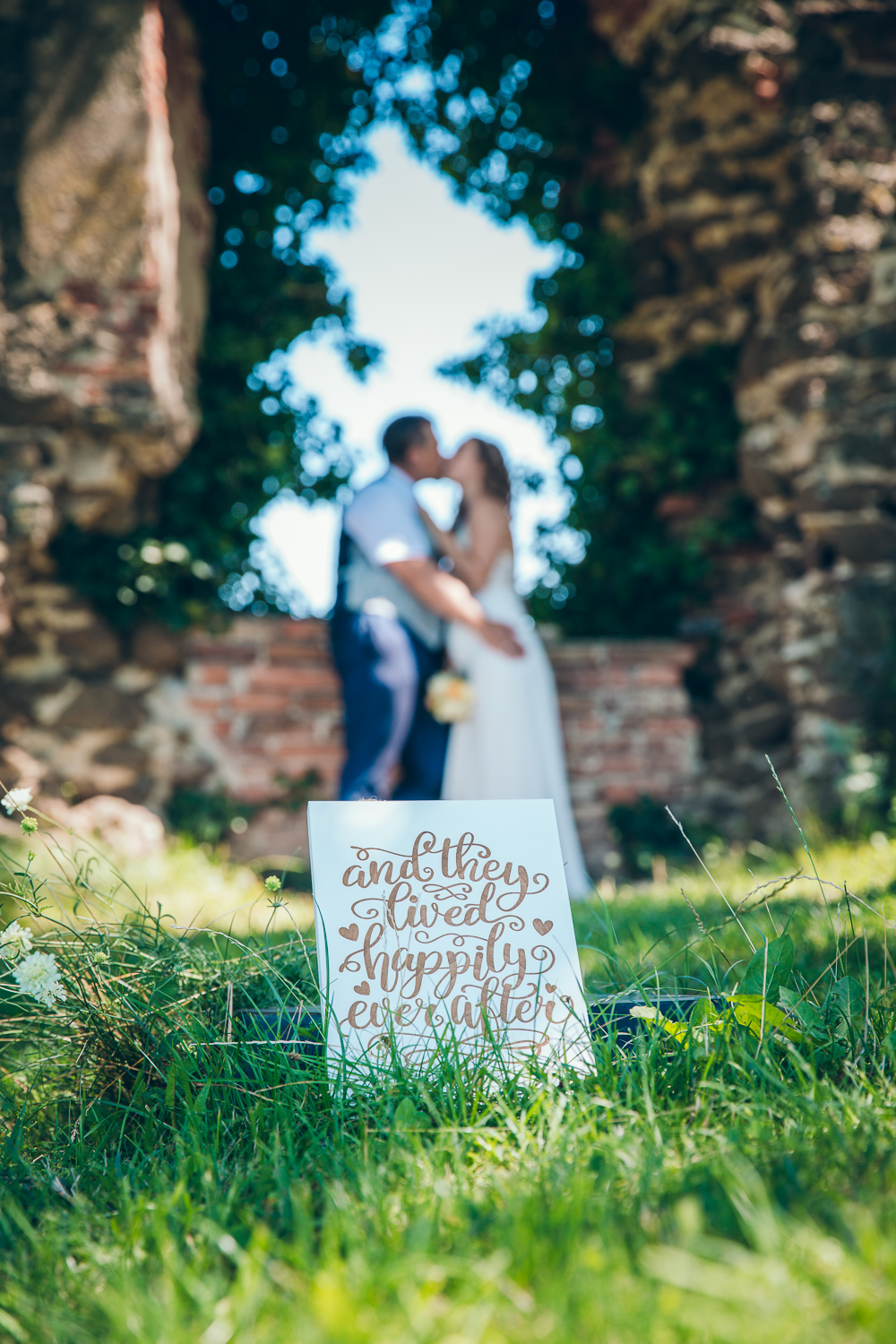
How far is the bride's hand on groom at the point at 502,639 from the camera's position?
332 centimetres

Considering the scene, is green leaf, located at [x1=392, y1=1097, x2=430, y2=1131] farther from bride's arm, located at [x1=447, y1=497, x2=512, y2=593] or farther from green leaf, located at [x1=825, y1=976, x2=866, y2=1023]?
bride's arm, located at [x1=447, y1=497, x2=512, y2=593]

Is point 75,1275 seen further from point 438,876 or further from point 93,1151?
point 438,876

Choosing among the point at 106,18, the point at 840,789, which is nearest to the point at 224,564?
the point at 106,18

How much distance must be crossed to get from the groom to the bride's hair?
1.30 feet

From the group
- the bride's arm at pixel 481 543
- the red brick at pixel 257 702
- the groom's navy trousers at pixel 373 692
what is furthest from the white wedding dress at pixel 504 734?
the red brick at pixel 257 702

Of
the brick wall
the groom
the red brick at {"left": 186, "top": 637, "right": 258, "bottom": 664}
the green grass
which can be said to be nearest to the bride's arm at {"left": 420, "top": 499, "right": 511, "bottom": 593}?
the groom

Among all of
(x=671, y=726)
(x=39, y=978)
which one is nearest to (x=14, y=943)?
(x=39, y=978)

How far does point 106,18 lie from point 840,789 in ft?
13.2

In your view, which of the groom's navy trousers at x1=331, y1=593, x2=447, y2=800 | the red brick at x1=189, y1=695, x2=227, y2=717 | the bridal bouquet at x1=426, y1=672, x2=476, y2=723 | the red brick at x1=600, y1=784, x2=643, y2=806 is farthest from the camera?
the red brick at x1=600, y1=784, x2=643, y2=806

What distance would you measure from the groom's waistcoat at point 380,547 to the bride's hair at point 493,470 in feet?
1.98

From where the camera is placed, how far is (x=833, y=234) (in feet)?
11.1

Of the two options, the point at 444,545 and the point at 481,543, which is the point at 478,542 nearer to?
the point at 481,543

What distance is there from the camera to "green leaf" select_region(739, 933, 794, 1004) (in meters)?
1.10

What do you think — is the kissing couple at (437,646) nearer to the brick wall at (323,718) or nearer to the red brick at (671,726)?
the brick wall at (323,718)
